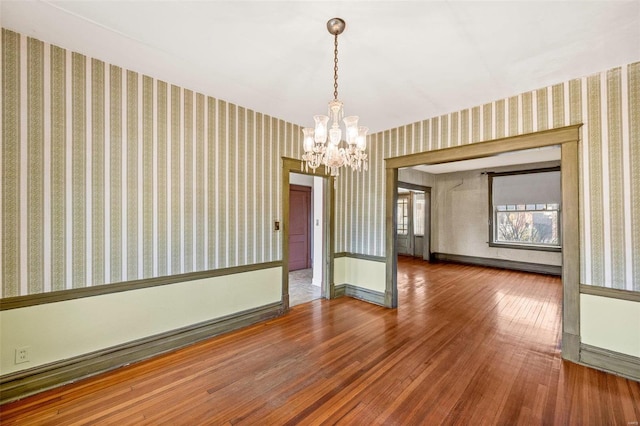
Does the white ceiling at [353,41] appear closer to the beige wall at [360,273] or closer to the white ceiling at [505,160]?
the beige wall at [360,273]

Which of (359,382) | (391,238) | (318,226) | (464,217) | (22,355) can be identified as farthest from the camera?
(464,217)

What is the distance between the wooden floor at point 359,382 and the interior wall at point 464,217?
407 centimetres

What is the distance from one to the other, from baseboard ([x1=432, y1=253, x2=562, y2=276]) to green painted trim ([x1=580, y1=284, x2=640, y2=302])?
471 centimetres

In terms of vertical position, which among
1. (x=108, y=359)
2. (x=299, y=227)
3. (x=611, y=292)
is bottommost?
(x=108, y=359)

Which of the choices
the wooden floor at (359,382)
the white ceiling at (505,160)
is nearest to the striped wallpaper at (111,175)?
the wooden floor at (359,382)

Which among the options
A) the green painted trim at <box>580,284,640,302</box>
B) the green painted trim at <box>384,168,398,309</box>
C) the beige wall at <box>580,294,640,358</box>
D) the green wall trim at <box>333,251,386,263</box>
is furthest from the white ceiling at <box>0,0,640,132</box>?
the green wall trim at <box>333,251,386,263</box>

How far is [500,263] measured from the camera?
7.12 m

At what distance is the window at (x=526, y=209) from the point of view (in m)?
6.41

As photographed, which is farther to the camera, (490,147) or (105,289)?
(490,147)

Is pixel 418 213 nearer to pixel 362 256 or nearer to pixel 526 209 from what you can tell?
pixel 526 209

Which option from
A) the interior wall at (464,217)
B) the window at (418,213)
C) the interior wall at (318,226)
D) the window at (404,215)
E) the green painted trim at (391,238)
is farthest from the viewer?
the window at (404,215)

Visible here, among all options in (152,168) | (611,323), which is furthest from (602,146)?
(152,168)

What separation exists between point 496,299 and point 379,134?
345cm

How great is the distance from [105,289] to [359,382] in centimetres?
244
